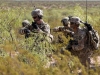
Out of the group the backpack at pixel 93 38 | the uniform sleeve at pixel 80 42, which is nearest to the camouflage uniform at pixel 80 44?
the uniform sleeve at pixel 80 42

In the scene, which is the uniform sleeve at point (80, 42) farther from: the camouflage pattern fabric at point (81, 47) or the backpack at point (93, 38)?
the backpack at point (93, 38)

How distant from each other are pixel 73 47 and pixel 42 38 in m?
0.71

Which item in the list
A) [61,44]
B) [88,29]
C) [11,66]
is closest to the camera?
[11,66]

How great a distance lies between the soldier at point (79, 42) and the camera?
29.9 ft

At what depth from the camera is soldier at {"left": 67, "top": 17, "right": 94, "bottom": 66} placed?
9.10 meters

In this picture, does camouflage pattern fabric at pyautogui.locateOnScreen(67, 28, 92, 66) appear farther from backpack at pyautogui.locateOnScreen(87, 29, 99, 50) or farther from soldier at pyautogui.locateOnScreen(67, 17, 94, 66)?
backpack at pyautogui.locateOnScreen(87, 29, 99, 50)

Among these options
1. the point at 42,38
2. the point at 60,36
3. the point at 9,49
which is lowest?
the point at 60,36

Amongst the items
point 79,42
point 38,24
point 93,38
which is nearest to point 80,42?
point 79,42

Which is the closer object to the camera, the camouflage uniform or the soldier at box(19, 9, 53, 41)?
the camouflage uniform

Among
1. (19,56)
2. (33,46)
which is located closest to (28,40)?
(33,46)

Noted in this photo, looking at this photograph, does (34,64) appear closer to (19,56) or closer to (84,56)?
(19,56)

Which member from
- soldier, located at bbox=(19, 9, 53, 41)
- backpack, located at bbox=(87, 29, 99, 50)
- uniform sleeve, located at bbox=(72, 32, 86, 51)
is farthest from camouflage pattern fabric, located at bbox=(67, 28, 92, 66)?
soldier, located at bbox=(19, 9, 53, 41)

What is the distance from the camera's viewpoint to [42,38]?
9.42 metres

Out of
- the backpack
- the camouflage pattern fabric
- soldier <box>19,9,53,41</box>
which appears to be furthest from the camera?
soldier <box>19,9,53,41</box>
